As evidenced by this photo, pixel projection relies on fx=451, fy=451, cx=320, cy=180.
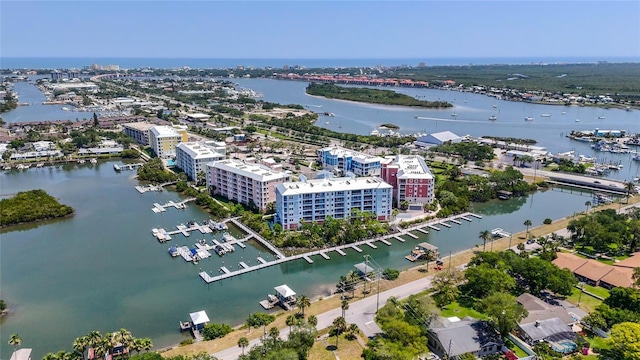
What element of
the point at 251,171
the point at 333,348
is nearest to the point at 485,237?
the point at 333,348

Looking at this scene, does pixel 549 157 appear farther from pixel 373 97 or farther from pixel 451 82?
pixel 451 82

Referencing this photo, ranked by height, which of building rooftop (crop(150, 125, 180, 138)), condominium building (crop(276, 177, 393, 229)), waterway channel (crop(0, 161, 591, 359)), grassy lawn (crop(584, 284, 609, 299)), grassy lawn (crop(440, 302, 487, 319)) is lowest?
waterway channel (crop(0, 161, 591, 359))

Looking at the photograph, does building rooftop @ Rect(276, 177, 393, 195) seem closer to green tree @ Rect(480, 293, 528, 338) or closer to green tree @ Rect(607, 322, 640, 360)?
green tree @ Rect(480, 293, 528, 338)

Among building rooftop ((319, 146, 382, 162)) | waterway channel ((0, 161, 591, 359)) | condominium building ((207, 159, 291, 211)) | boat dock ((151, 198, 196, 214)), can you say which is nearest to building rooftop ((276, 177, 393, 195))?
condominium building ((207, 159, 291, 211))

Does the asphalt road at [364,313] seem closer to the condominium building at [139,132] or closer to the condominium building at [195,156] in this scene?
the condominium building at [195,156]

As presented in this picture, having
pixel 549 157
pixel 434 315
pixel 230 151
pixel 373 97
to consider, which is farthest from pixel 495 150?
pixel 373 97

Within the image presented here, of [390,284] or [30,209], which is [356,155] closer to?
[390,284]

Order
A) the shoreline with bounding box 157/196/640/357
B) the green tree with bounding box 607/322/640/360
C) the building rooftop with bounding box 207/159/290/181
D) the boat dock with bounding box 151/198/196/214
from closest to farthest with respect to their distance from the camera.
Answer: the green tree with bounding box 607/322/640/360, the shoreline with bounding box 157/196/640/357, the building rooftop with bounding box 207/159/290/181, the boat dock with bounding box 151/198/196/214
